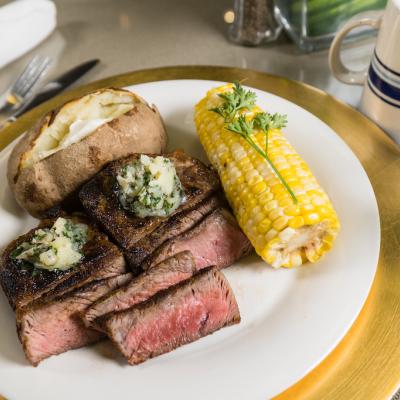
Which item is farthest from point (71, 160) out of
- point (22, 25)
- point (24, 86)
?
point (22, 25)

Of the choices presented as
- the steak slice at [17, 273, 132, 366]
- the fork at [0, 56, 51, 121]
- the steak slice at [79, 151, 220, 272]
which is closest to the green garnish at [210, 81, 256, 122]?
the steak slice at [79, 151, 220, 272]

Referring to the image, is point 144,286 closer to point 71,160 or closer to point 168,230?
point 168,230

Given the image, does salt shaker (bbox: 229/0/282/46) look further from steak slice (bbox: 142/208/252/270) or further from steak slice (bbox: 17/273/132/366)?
steak slice (bbox: 17/273/132/366)

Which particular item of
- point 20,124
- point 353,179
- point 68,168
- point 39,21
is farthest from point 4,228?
point 39,21

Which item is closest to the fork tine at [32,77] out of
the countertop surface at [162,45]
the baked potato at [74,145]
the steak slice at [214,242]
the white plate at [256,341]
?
the countertop surface at [162,45]

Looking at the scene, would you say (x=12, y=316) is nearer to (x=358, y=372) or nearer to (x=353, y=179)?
(x=358, y=372)

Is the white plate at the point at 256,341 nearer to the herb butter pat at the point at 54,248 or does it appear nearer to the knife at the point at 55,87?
the herb butter pat at the point at 54,248
